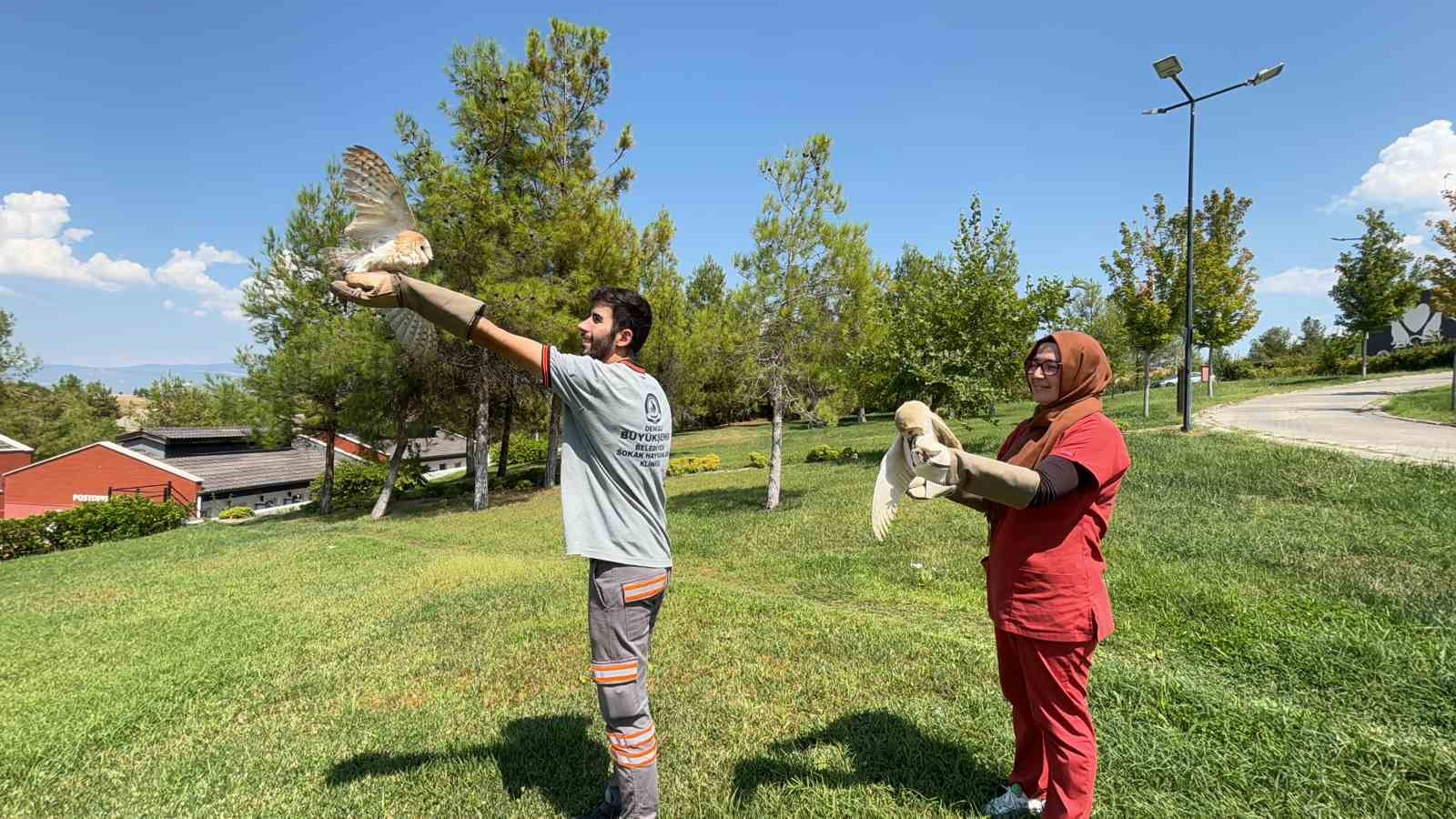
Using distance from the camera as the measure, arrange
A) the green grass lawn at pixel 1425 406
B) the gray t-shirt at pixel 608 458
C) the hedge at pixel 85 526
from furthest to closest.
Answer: the hedge at pixel 85 526
the green grass lawn at pixel 1425 406
the gray t-shirt at pixel 608 458

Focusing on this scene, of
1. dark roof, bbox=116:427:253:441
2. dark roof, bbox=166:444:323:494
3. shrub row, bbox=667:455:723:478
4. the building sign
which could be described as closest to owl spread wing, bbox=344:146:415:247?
shrub row, bbox=667:455:723:478

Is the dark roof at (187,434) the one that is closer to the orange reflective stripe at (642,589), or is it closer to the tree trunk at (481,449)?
the tree trunk at (481,449)

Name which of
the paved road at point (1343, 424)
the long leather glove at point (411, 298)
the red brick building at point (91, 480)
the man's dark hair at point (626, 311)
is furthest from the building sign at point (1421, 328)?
the red brick building at point (91, 480)

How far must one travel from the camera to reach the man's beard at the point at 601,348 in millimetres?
2652

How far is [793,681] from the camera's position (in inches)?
168

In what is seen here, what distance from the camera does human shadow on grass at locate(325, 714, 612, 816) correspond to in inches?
120

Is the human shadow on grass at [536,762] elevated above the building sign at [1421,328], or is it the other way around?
the building sign at [1421,328]

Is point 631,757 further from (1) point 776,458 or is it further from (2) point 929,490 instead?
(1) point 776,458

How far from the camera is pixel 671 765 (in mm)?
3209

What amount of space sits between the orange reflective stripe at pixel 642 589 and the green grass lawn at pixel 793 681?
3.77 ft

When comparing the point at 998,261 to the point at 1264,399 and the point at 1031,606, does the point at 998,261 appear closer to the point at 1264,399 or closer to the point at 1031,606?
the point at 1264,399

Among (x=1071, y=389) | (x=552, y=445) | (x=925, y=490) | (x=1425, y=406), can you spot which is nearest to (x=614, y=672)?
(x=925, y=490)

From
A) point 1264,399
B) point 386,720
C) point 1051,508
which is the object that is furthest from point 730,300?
point 1264,399

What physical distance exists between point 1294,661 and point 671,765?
416 cm
